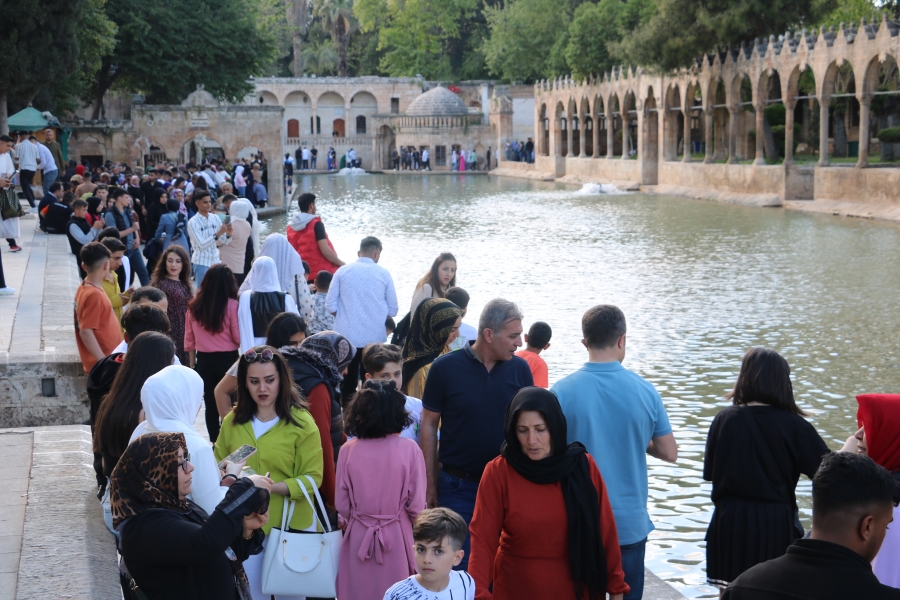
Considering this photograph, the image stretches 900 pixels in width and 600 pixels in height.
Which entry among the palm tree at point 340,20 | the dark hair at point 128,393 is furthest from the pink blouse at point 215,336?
the palm tree at point 340,20

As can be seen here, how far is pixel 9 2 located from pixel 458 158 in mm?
39795

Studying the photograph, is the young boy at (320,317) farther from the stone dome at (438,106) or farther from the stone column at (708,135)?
the stone dome at (438,106)

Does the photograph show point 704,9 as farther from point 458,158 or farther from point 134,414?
point 134,414

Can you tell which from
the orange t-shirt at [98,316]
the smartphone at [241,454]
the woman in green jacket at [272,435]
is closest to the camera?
the smartphone at [241,454]

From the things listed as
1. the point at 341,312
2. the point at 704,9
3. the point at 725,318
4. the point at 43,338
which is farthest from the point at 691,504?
the point at 704,9

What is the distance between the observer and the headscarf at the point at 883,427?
12.6ft

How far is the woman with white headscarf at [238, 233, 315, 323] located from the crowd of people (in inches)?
132

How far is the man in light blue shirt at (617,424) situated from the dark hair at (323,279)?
4831 mm

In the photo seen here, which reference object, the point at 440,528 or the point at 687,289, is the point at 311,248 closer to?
the point at 440,528

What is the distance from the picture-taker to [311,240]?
1051 cm

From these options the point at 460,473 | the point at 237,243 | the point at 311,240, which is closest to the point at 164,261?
the point at 311,240

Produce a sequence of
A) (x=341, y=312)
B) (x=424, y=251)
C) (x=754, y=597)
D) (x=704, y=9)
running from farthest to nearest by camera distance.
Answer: (x=704, y=9)
(x=424, y=251)
(x=341, y=312)
(x=754, y=597)

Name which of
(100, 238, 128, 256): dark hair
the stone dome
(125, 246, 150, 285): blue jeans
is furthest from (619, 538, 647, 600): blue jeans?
the stone dome

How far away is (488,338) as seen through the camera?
4680 millimetres
